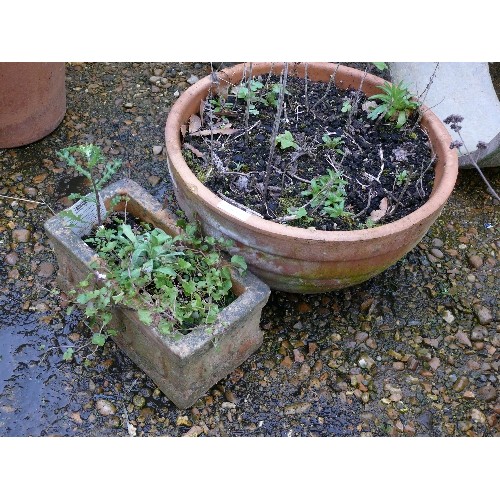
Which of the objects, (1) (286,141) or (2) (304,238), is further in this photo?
(1) (286,141)

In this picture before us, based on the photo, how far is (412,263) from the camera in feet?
10.4

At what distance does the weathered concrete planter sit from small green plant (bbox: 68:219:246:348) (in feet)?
0.18

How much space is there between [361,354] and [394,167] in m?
0.88

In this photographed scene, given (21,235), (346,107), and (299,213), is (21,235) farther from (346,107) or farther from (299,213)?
(346,107)

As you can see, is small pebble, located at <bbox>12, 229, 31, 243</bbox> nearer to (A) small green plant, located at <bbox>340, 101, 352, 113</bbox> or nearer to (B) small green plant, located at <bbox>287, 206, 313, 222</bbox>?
(B) small green plant, located at <bbox>287, 206, 313, 222</bbox>

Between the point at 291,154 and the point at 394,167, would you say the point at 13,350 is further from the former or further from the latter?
the point at 394,167

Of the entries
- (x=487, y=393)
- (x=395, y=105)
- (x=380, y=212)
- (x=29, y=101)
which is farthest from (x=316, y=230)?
(x=29, y=101)

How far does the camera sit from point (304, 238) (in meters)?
2.29

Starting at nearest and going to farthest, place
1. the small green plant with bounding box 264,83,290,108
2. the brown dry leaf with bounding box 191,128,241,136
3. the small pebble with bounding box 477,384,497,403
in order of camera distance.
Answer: the small pebble with bounding box 477,384,497,403 < the brown dry leaf with bounding box 191,128,241,136 < the small green plant with bounding box 264,83,290,108

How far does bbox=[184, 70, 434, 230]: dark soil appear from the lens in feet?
8.50

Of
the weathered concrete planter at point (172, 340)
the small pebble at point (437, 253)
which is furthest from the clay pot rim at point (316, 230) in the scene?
the small pebble at point (437, 253)

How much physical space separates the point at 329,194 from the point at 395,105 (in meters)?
0.65

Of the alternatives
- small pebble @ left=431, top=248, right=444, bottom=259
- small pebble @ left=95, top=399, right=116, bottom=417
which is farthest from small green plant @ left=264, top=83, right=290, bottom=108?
small pebble @ left=95, top=399, right=116, bottom=417

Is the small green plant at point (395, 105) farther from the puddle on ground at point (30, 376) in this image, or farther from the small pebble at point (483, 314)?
the puddle on ground at point (30, 376)
